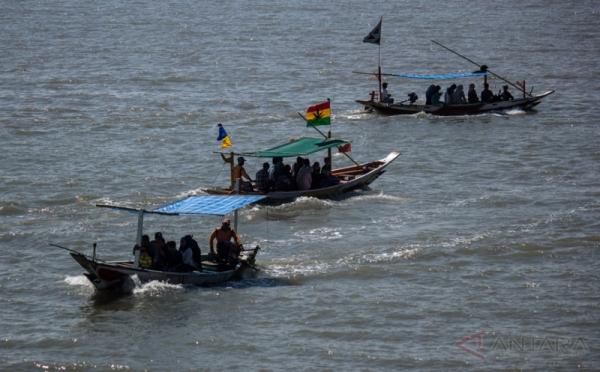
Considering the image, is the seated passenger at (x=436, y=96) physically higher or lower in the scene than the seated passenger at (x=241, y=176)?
higher

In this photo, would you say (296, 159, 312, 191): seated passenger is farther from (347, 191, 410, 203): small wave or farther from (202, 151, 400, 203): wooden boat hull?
(347, 191, 410, 203): small wave

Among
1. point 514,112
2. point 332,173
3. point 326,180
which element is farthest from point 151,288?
point 514,112

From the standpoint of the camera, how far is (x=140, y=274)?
2317 centimetres

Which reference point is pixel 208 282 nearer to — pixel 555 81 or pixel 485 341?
pixel 485 341

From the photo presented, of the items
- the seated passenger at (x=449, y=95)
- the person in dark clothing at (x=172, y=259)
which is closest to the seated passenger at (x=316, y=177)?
the person in dark clothing at (x=172, y=259)

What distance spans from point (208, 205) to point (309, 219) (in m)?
5.26

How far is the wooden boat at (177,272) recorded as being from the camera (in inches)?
899

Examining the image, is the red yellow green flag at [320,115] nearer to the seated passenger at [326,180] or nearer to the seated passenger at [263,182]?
the seated passenger at [326,180]

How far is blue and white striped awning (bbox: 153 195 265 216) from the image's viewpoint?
23.8 m

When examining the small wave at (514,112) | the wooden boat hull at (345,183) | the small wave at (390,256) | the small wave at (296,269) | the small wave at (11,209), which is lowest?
the small wave at (296,269)

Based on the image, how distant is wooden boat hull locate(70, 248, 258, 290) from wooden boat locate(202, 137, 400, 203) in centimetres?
479

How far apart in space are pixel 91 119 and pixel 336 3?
50486 mm

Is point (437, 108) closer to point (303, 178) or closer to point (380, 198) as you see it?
point (380, 198)

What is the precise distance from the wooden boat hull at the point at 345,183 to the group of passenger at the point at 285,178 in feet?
0.61
